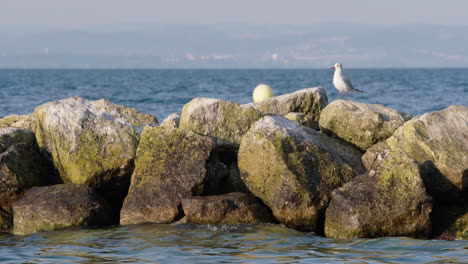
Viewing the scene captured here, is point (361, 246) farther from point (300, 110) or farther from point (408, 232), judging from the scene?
point (300, 110)

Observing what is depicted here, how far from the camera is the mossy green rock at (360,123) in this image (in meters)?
11.0

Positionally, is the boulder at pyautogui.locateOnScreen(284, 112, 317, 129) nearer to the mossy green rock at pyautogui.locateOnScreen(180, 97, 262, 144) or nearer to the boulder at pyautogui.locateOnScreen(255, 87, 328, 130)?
the boulder at pyautogui.locateOnScreen(255, 87, 328, 130)

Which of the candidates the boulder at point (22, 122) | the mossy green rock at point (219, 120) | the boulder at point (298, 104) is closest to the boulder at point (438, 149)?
the mossy green rock at point (219, 120)

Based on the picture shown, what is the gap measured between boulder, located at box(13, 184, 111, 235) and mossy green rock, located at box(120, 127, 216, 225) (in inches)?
17.3

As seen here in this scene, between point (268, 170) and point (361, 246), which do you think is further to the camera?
point (268, 170)

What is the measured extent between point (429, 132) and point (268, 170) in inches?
94.6

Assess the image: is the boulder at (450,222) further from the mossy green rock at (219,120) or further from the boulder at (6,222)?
the boulder at (6,222)

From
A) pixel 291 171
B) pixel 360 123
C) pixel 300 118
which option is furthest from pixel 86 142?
pixel 360 123

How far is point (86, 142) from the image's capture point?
10.6m

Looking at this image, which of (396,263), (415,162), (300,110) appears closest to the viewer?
(396,263)

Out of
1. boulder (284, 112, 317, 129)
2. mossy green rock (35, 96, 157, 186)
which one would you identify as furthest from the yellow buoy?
mossy green rock (35, 96, 157, 186)

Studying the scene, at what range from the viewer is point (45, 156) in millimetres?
11211

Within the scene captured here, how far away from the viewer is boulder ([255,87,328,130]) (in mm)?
12930

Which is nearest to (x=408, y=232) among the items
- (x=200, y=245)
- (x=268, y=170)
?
(x=268, y=170)
